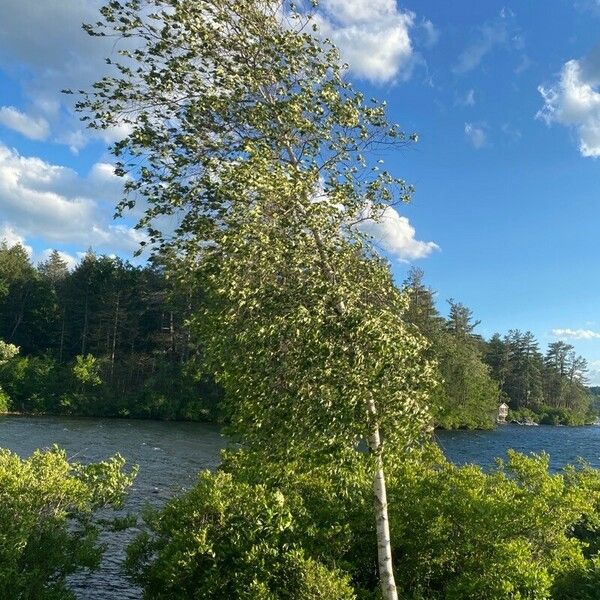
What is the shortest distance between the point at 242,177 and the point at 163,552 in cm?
674

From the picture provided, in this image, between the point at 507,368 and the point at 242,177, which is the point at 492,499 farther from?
the point at 507,368

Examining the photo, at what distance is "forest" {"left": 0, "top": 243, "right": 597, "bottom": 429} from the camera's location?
60406mm

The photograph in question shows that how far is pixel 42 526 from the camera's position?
10211 mm

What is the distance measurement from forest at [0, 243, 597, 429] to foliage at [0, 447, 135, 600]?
149ft

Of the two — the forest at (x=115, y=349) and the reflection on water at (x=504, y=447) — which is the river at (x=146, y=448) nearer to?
the reflection on water at (x=504, y=447)

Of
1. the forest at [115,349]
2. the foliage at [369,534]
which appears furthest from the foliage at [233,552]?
the forest at [115,349]

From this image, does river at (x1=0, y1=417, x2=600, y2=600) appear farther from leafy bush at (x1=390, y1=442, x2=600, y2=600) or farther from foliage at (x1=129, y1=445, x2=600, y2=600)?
foliage at (x1=129, y1=445, x2=600, y2=600)

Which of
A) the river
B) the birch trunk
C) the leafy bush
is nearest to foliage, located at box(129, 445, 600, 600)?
the leafy bush

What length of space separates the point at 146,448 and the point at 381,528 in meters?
31.1

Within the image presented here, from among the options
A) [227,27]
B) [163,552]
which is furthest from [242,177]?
[163,552]

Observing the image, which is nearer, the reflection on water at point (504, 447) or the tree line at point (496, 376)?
the reflection on water at point (504, 447)

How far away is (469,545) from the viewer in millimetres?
9594

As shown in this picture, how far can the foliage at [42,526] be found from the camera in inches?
364

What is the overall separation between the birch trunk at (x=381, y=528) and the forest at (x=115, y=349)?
4780 cm
